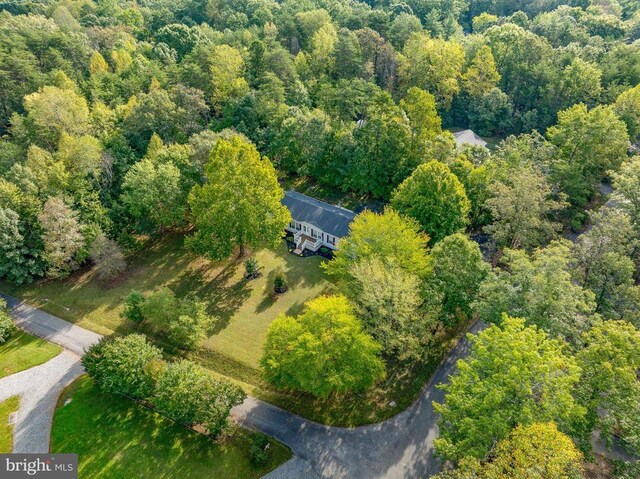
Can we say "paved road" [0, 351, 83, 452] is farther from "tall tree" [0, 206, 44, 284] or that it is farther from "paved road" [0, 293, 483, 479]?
"tall tree" [0, 206, 44, 284]

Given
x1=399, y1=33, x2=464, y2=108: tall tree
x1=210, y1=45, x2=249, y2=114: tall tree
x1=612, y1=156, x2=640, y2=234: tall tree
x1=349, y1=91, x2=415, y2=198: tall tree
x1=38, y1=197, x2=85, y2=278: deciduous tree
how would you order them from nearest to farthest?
x1=612, y1=156, x2=640, y2=234: tall tree < x1=38, y1=197, x2=85, y2=278: deciduous tree < x1=349, y1=91, x2=415, y2=198: tall tree < x1=210, y1=45, x2=249, y2=114: tall tree < x1=399, y1=33, x2=464, y2=108: tall tree

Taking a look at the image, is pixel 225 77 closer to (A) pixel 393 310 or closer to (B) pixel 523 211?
(B) pixel 523 211

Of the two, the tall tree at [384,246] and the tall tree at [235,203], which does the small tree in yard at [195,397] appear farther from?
the tall tree at [235,203]

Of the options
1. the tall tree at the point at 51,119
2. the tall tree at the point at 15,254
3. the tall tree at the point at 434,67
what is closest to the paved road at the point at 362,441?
the tall tree at the point at 15,254

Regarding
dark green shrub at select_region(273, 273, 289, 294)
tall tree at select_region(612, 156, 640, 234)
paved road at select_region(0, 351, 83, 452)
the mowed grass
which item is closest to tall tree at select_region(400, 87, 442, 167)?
the mowed grass

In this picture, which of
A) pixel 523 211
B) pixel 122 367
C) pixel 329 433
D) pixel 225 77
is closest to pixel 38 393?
pixel 122 367

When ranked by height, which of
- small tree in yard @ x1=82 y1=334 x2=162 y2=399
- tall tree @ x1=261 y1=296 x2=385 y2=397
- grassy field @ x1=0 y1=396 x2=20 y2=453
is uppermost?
tall tree @ x1=261 y1=296 x2=385 y2=397

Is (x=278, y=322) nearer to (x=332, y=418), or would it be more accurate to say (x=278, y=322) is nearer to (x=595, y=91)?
(x=332, y=418)
